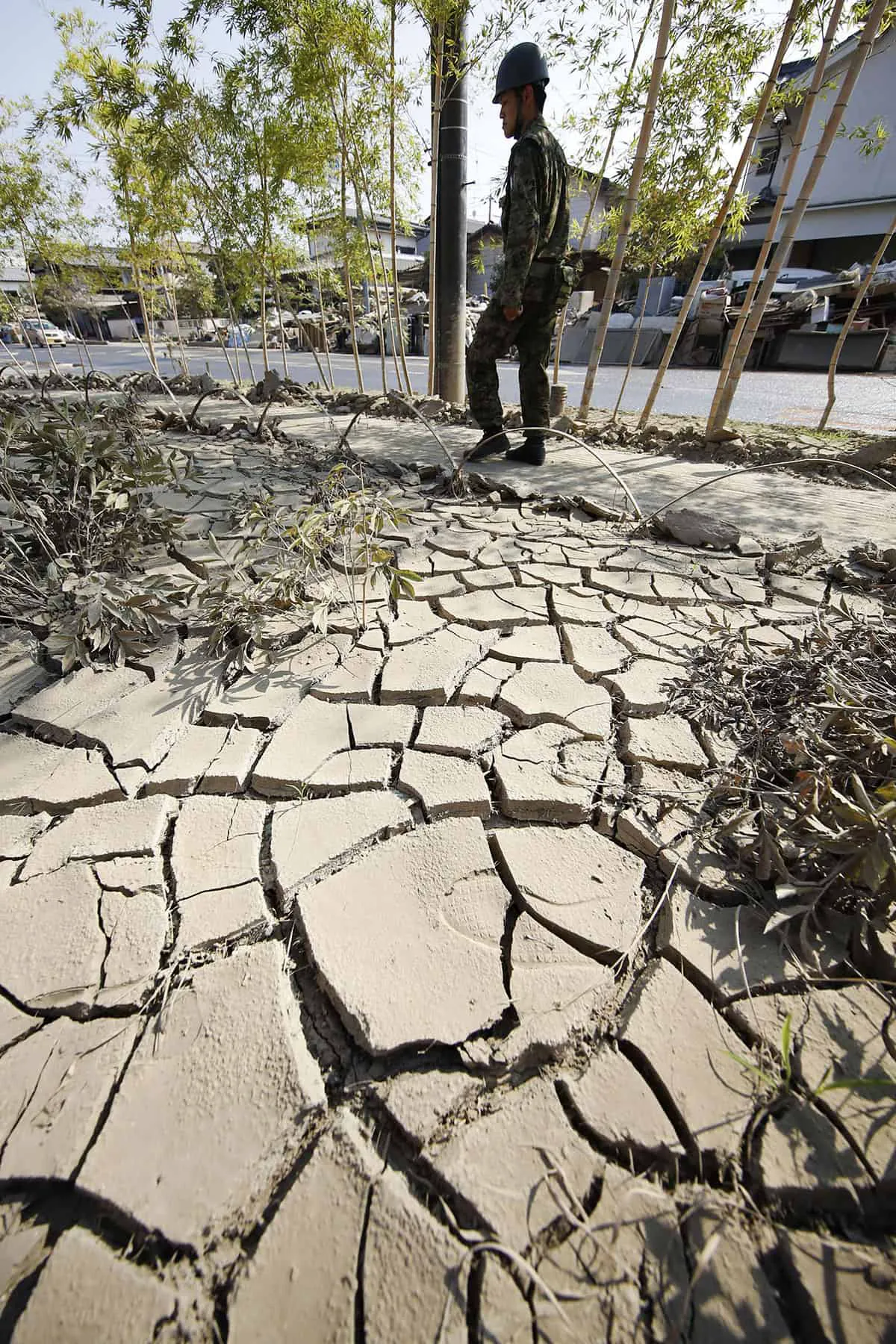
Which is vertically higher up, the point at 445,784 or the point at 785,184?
the point at 785,184

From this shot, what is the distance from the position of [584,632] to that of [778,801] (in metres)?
0.86

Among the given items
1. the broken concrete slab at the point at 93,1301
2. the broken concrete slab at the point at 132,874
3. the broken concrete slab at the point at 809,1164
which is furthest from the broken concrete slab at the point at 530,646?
the broken concrete slab at the point at 93,1301

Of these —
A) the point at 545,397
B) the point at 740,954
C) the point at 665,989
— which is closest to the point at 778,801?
the point at 740,954

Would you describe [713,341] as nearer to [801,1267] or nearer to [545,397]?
[545,397]

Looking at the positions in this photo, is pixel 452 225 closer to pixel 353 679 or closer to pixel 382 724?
pixel 353 679

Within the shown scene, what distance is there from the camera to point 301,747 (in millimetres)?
1404

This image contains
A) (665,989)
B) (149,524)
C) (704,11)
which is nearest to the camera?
(665,989)

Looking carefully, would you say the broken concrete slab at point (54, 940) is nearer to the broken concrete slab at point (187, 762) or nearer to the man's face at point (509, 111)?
the broken concrete slab at point (187, 762)

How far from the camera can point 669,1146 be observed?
73 cm

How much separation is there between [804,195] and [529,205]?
1930 mm

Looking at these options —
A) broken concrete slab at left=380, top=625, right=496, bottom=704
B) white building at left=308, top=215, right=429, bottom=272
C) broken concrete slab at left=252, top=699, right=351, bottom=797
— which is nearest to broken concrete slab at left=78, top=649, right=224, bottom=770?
broken concrete slab at left=252, top=699, right=351, bottom=797

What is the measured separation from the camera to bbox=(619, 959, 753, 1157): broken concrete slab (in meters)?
0.75

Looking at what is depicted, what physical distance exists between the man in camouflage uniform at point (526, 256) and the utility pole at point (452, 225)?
1906 mm

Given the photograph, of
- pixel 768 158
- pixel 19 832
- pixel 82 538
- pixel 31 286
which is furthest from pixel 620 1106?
pixel 768 158
